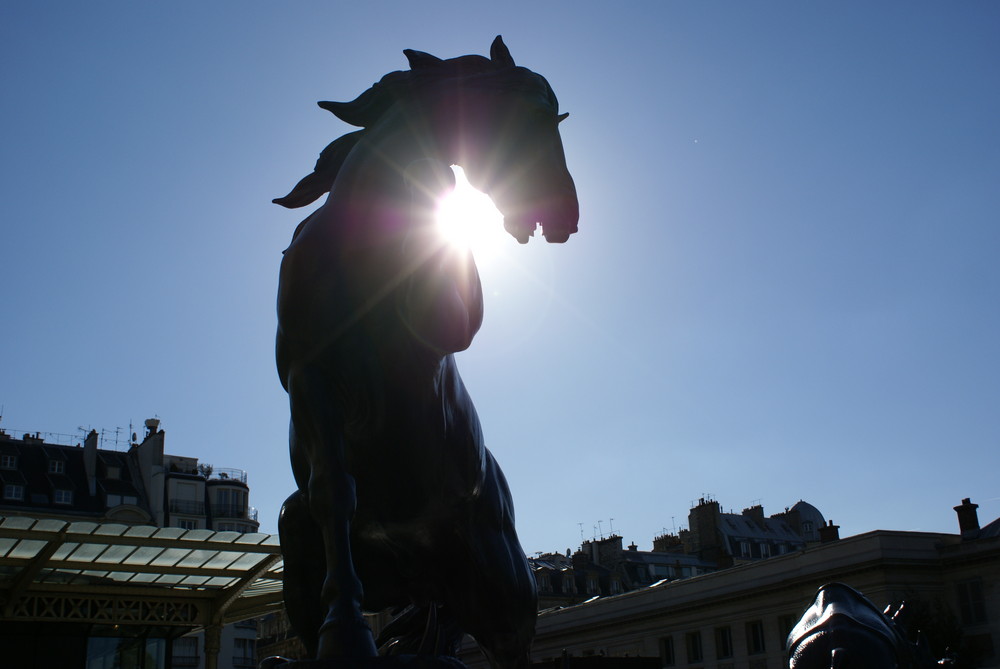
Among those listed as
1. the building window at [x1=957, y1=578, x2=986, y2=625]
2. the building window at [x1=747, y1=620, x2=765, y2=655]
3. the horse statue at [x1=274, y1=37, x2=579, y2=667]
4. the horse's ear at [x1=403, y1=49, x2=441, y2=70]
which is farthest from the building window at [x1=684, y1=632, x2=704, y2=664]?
the horse's ear at [x1=403, y1=49, x2=441, y2=70]

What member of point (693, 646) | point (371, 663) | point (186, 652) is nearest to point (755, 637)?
point (693, 646)

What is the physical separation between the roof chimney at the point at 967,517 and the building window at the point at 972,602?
14.7 feet

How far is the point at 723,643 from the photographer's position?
45.8 m

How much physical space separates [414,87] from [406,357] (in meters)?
0.81

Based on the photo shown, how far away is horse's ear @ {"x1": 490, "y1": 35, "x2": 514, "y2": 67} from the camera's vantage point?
313 cm

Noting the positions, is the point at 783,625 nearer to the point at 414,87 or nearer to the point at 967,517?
the point at 967,517

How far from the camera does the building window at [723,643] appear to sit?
45469 mm

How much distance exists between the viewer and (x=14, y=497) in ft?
167

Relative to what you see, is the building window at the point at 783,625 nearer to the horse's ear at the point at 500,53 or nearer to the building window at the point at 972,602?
the building window at the point at 972,602

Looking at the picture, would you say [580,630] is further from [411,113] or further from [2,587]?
[411,113]

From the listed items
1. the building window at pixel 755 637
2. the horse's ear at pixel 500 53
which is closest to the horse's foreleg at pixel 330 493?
the horse's ear at pixel 500 53

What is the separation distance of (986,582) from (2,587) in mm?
34496

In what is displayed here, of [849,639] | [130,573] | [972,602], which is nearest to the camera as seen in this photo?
[849,639]

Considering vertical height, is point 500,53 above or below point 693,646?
above
